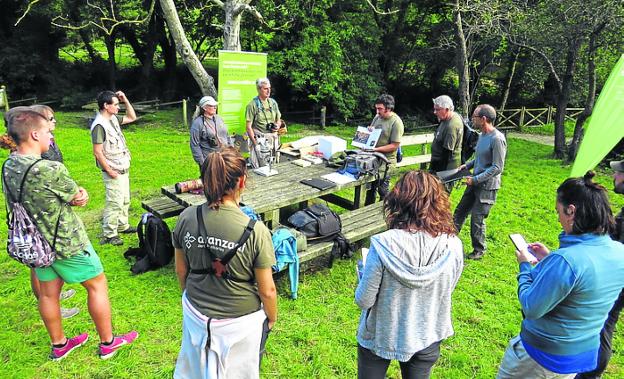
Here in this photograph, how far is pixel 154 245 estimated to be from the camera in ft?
15.7

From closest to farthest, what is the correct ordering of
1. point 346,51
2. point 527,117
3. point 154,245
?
point 154,245, point 346,51, point 527,117

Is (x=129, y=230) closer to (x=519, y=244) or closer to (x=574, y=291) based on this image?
(x=519, y=244)

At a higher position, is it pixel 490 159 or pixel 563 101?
pixel 563 101

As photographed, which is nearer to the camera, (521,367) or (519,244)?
(521,367)

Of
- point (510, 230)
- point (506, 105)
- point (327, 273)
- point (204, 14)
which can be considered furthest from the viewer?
point (506, 105)

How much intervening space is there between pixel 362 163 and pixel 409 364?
355cm

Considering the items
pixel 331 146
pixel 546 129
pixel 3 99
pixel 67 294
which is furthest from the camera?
pixel 546 129

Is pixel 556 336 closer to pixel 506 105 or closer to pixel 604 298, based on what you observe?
pixel 604 298

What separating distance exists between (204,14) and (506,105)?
14522mm

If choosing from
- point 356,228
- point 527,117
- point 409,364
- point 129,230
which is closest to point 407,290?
point 409,364

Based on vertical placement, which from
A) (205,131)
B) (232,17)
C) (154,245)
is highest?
(232,17)

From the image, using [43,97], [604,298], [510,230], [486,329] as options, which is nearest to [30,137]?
[604,298]

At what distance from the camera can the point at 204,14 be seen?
59.2ft

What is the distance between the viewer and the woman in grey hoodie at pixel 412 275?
2033 mm
